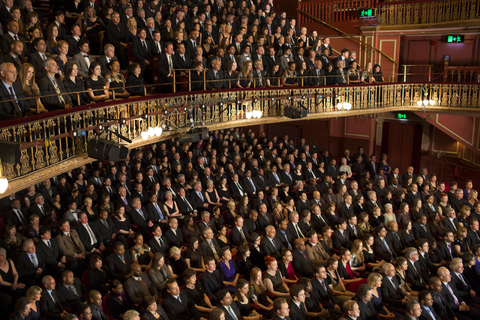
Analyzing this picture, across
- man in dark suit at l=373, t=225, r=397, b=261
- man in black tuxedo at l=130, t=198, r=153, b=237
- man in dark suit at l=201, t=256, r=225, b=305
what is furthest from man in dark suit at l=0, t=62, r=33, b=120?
man in dark suit at l=373, t=225, r=397, b=261

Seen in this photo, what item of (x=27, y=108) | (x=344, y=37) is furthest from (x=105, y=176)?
(x=344, y=37)

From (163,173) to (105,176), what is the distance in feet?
3.71

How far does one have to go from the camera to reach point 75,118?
5.57 m

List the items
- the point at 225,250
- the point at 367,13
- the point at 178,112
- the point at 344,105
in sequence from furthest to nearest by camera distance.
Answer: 1. the point at 367,13
2. the point at 344,105
3. the point at 178,112
4. the point at 225,250

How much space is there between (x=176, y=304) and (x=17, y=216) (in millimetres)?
2832

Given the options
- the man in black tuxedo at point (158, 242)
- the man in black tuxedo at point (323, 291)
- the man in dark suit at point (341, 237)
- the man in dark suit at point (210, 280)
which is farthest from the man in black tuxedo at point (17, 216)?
the man in dark suit at point (341, 237)

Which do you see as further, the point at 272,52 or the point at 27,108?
the point at 272,52

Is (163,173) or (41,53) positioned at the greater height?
(41,53)

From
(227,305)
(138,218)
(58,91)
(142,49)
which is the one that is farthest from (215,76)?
(227,305)

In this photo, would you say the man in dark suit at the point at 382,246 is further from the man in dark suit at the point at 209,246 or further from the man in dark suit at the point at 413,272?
the man in dark suit at the point at 209,246

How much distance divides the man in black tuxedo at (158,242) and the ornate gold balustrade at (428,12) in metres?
8.84

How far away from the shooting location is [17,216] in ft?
20.4

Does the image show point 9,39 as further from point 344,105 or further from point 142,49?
point 344,105

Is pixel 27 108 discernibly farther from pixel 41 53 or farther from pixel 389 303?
pixel 389 303
